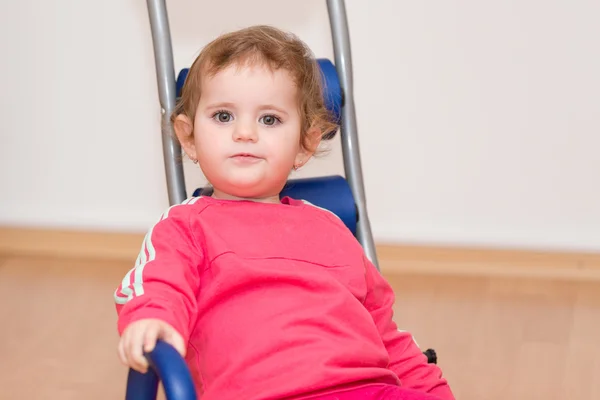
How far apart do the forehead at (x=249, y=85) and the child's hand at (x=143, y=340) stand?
0.35 m

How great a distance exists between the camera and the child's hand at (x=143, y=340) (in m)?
0.94


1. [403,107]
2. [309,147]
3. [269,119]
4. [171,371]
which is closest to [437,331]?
[403,107]

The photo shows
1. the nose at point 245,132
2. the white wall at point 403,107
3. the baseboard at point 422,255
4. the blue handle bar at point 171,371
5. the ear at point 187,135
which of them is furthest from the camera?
the baseboard at point 422,255

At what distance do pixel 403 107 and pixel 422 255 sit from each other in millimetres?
398

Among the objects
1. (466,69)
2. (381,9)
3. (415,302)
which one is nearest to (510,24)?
(466,69)

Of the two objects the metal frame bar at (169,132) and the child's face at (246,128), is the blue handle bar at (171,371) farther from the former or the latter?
the metal frame bar at (169,132)

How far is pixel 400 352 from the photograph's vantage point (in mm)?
1275

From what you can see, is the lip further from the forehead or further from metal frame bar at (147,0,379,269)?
metal frame bar at (147,0,379,269)

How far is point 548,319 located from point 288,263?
1120mm

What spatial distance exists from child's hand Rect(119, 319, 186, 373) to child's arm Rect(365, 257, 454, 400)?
366mm

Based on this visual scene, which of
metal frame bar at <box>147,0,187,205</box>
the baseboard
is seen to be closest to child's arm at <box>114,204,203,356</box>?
metal frame bar at <box>147,0,187,205</box>

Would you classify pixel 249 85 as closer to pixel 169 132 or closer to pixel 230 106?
pixel 230 106

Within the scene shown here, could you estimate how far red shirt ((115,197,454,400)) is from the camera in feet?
3.45

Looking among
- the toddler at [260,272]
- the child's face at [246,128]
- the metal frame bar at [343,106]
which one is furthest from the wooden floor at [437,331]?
the child's face at [246,128]
